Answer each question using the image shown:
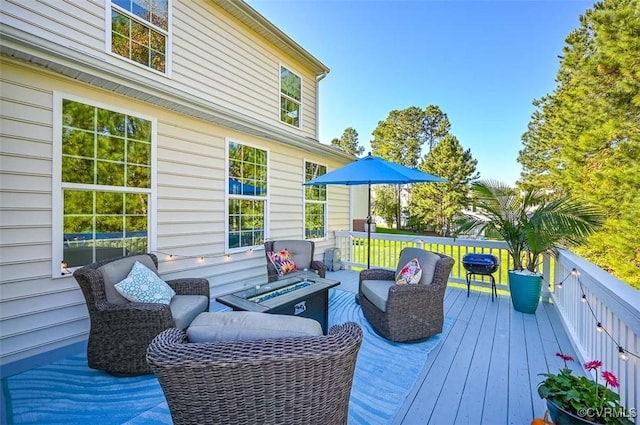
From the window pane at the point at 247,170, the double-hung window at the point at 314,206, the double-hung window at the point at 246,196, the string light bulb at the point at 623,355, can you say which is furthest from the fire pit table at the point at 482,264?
the window pane at the point at 247,170

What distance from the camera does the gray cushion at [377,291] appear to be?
3.25 m

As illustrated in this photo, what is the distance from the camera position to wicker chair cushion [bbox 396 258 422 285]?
341 centimetres

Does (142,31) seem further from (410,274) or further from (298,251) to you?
(410,274)

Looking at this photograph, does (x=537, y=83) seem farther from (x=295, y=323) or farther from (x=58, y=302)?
(x=58, y=302)

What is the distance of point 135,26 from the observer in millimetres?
3990

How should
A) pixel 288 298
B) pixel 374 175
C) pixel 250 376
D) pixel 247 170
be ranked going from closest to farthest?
pixel 250 376
pixel 288 298
pixel 374 175
pixel 247 170

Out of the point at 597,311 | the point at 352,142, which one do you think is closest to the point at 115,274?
the point at 597,311

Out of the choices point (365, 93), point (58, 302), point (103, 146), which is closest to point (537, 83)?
point (365, 93)

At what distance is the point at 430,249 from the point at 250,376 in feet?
18.0

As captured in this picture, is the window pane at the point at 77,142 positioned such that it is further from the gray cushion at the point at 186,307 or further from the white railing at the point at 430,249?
the white railing at the point at 430,249

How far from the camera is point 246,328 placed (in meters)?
1.37

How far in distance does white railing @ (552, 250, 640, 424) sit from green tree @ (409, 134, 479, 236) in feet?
48.0

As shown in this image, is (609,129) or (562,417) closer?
(562,417)

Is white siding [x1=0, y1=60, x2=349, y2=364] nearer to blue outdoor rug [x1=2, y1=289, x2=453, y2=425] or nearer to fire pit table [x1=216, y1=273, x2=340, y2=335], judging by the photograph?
blue outdoor rug [x1=2, y1=289, x2=453, y2=425]
